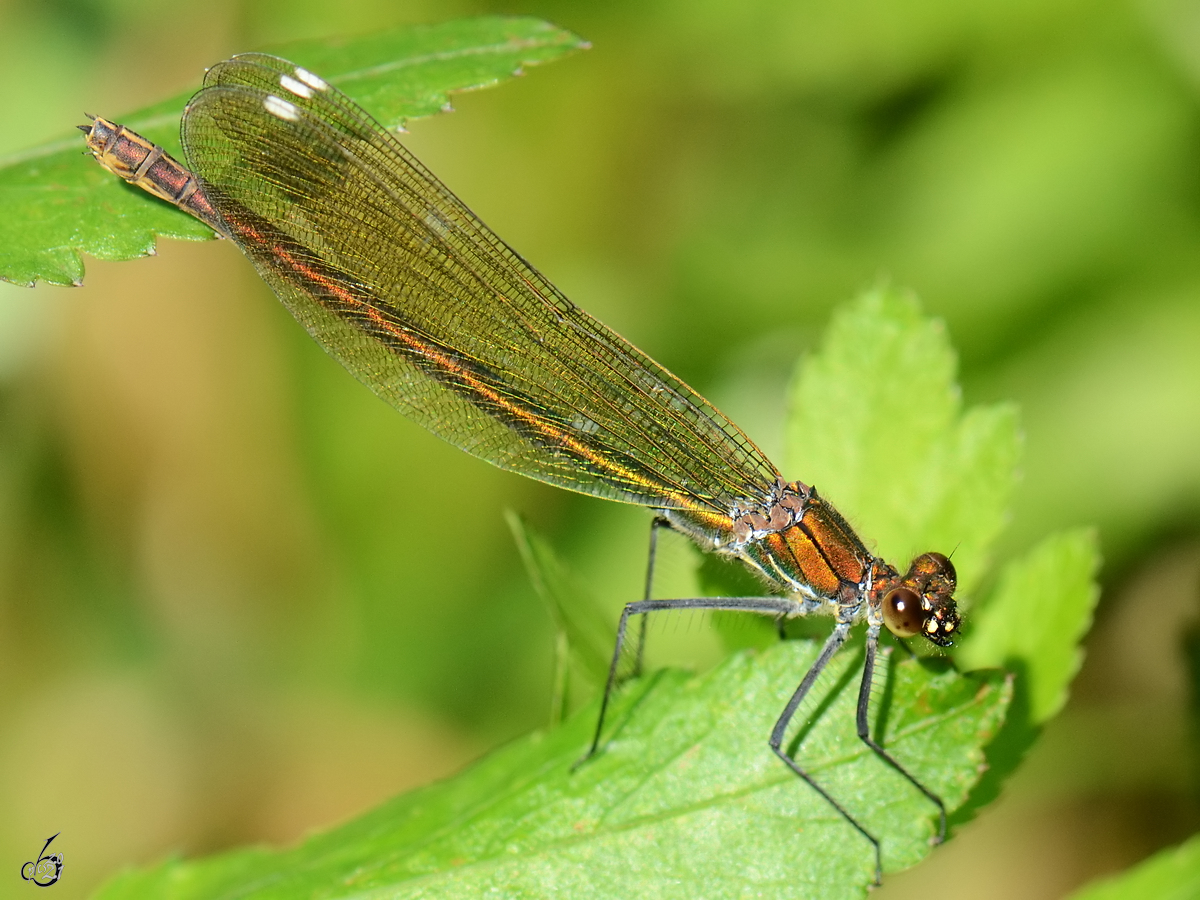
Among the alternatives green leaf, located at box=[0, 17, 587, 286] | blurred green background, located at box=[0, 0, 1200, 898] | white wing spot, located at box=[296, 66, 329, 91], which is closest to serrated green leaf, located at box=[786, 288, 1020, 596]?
green leaf, located at box=[0, 17, 587, 286]

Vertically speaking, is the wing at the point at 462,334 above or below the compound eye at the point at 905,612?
above

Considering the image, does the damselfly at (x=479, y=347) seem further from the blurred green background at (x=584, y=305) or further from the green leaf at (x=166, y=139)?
the blurred green background at (x=584, y=305)

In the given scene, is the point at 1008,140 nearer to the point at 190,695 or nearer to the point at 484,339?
the point at 484,339

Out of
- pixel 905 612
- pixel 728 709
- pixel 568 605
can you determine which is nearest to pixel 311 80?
pixel 568 605

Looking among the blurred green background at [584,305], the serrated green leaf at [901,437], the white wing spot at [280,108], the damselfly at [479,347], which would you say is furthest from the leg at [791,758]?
the blurred green background at [584,305]

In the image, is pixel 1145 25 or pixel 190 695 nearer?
pixel 1145 25

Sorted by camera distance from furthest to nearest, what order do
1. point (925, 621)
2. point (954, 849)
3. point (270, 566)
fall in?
point (270, 566) → point (954, 849) → point (925, 621)

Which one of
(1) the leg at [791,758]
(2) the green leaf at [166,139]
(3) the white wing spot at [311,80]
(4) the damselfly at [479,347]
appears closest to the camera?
(1) the leg at [791,758]

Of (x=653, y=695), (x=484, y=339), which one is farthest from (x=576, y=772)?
(x=484, y=339)

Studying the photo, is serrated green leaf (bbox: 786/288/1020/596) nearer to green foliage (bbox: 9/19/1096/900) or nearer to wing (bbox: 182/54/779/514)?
green foliage (bbox: 9/19/1096/900)
